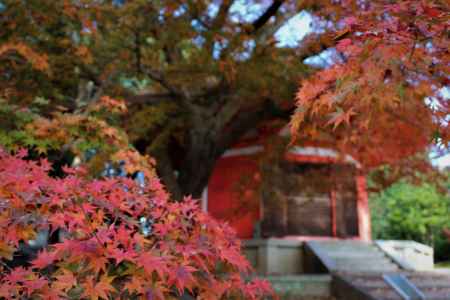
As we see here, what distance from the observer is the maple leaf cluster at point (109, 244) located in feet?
7.21

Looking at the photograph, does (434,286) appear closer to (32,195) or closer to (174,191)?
(174,191)

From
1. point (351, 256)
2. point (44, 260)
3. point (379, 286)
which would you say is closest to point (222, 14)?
point (379, 286)

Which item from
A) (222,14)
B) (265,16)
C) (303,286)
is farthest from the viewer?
(303,286)

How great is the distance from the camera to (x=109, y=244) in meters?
2.30

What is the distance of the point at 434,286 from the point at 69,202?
6.90m

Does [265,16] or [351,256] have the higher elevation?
[265,16]

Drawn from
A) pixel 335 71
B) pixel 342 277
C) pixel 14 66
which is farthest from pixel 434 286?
pixel 14 66

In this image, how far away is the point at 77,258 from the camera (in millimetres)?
2234

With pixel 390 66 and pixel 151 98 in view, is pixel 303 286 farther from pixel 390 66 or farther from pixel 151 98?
pixel 390 66

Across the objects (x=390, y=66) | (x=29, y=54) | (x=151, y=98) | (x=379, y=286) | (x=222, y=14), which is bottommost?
(x=379, y=286)

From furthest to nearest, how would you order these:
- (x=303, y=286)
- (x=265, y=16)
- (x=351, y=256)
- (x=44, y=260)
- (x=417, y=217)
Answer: (x=417, y=217) < (x=351, y=256) < (x=303, y=286) < (x=265, y=16) < (x=44, y=260)

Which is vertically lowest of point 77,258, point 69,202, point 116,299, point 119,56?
point 116,299

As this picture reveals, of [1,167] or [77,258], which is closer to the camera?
[77,258]

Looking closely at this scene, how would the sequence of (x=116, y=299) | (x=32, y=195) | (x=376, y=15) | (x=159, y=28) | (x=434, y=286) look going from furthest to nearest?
(x=434, y=286), (x=159, y=28), (x=376, y=15), (x=32, y=195), (x=116, y=299)
